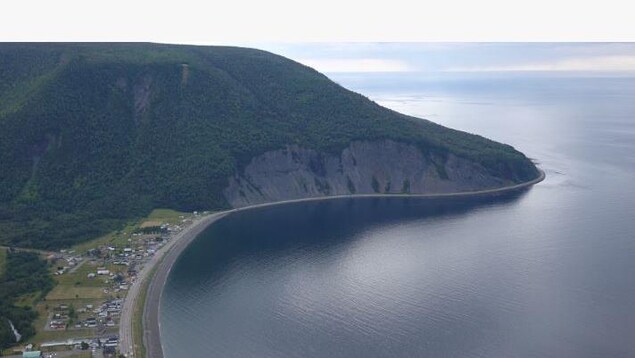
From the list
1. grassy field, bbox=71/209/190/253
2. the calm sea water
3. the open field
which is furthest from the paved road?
the open field

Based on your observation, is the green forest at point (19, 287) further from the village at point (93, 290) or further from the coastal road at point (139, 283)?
the coastal road at point (139, 283)

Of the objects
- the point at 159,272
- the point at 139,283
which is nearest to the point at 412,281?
the point at 159,272

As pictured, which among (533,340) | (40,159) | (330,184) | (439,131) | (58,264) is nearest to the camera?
(533,340)

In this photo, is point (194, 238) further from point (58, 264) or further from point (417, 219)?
point (417, 219)

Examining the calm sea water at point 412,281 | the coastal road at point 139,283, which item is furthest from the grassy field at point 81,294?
the calm sea water at point 412,281

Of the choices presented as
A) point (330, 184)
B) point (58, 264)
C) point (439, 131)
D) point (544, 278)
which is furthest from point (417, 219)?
point (58, 264)

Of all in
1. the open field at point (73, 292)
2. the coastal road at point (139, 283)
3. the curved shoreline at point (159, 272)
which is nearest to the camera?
the coastal road at point (139, 283)

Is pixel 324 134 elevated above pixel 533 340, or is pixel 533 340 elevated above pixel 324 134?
pixel 324 134
